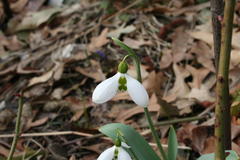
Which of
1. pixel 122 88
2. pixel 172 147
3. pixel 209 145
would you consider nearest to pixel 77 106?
pixel 209 145

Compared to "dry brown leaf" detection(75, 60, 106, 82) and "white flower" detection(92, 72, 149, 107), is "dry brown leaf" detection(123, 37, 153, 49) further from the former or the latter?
"white flower" detection(92, 72, 149, 107)

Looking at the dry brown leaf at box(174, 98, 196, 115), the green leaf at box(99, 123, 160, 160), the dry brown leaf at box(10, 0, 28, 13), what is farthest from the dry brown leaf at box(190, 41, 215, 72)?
the dry brown leaf at box(10, 0, 28, 13)

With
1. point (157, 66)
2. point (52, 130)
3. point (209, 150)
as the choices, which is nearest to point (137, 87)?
point (209, 150)

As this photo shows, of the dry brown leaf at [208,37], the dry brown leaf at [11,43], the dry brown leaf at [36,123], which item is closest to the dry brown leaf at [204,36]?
the dry brown leaf at [208,37]

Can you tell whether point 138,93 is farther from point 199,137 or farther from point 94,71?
point 94,71

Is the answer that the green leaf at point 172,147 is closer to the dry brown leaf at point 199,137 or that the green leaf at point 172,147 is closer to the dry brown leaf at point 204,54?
the dry brown leaf at point 199,137

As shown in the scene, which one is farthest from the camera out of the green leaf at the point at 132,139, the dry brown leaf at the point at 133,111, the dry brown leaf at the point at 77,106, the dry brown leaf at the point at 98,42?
the dry brown leaf at the point at 98,42
